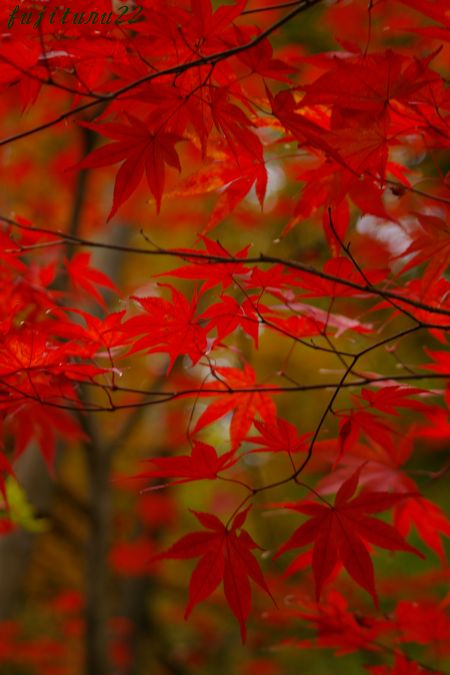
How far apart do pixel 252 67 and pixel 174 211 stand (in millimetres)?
2853

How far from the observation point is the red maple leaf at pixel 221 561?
0.75 metres

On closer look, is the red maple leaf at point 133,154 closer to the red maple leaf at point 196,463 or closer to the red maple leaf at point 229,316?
the red maple leaf at point 229,316

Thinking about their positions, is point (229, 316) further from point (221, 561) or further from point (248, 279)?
point (221, 561)

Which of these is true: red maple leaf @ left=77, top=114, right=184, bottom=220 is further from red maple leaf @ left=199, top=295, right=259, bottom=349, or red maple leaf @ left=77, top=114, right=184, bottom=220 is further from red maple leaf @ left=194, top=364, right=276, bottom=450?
red maple leaf @ left=194, top=364, right=276, bottom=450

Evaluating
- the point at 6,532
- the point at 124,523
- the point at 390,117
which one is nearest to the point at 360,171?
the point at 390,117

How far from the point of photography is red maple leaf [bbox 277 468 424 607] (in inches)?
29.3

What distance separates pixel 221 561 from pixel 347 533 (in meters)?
0.15

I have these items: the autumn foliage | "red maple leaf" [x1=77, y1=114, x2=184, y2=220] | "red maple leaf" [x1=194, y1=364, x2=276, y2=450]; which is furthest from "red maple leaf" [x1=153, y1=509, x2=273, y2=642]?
"red maple leaf" [x1=77, y1=114, x2=184, y2=220]

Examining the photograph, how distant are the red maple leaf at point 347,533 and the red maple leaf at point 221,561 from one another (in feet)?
0.15

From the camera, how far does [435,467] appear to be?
3.79m

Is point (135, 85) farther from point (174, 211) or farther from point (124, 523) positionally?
point (124, 523)

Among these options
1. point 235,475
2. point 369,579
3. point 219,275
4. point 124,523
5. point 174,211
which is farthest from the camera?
point 124,523

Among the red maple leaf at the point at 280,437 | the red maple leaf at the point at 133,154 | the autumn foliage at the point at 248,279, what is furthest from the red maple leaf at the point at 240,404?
the red maple leaf at the point at 133,154

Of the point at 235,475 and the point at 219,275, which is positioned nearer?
the point at 219,275
